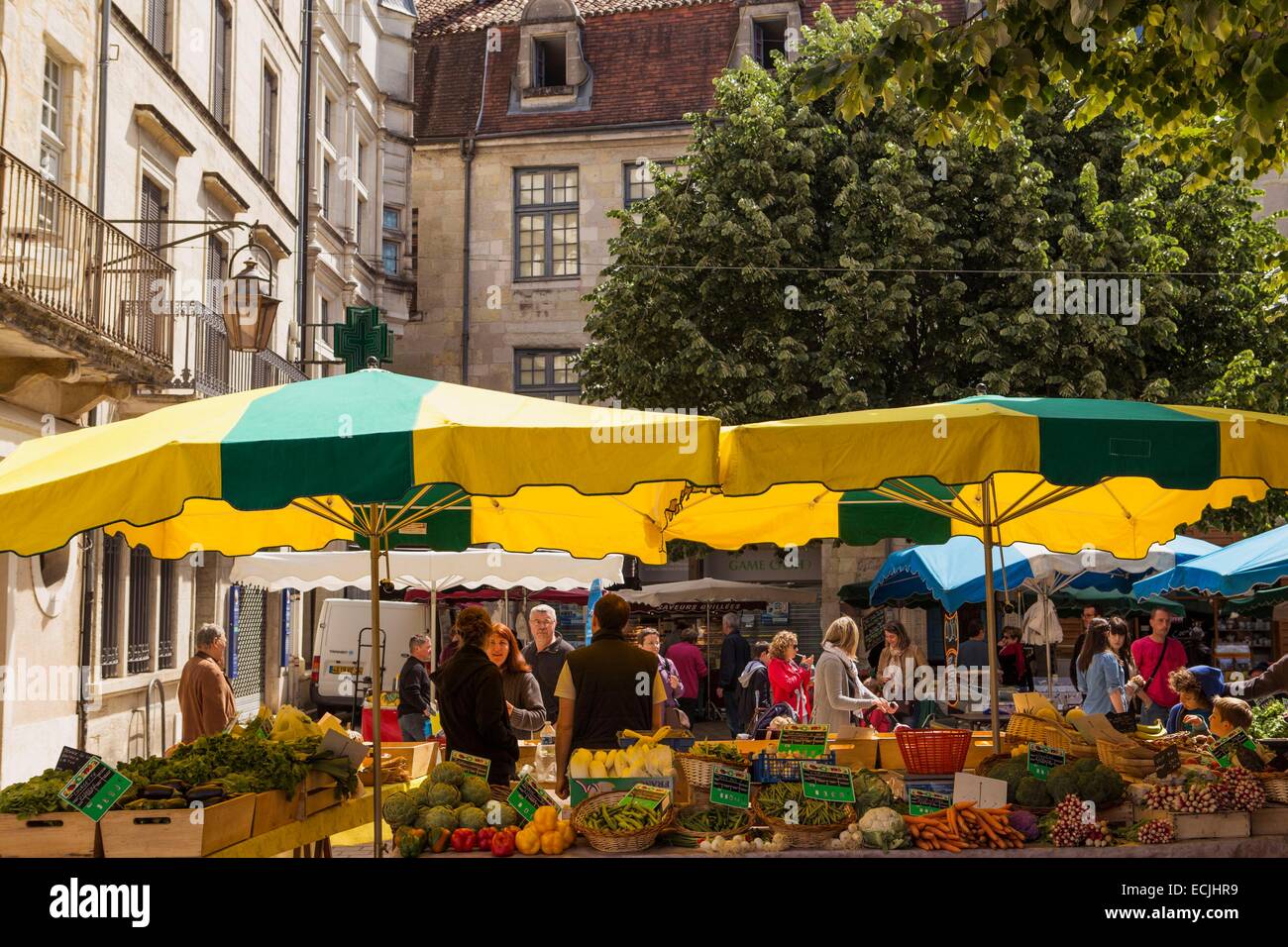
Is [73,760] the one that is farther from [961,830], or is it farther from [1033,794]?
[1033,794]

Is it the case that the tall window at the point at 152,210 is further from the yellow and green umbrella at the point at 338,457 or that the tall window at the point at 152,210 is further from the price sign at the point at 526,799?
the price sign at the point at 526,799

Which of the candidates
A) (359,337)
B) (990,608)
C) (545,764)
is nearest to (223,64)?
(359,337)

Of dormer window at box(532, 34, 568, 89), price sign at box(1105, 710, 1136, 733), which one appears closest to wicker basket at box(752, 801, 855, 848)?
price sign at box(1105, 710, 1136, 733)

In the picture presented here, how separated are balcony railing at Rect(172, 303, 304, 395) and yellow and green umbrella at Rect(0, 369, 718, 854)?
1097 centimetres

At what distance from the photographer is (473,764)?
7.37 m

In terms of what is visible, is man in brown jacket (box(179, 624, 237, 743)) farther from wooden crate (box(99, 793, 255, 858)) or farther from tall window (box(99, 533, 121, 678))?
tall window (box(99, 533, 121, 678))

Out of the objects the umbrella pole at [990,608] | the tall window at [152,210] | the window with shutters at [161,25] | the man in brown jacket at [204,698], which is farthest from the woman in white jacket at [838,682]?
the window with shutters at [161,25]

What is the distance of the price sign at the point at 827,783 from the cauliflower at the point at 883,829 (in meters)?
0.16

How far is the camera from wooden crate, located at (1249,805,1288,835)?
22.3ft

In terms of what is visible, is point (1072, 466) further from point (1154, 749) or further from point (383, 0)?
point (383, 0)

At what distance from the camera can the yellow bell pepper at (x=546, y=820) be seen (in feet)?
21.6

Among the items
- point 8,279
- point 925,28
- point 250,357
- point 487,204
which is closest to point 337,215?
point 487,204
